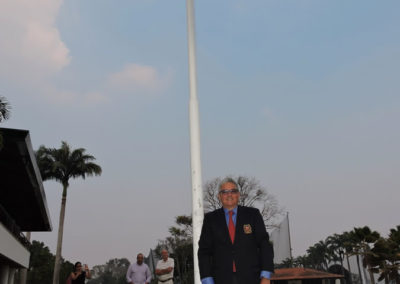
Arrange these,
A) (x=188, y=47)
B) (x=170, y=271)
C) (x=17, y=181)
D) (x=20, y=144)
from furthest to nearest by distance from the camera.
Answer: (x=17, y=181) → (x=20, y=144) → (x=170, y=271) → (x=188, y=47)

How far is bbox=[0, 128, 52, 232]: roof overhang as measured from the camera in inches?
740

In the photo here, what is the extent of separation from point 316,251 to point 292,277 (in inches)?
3690

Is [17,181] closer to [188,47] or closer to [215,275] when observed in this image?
[188,47]

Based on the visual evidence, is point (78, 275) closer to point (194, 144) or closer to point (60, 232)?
point (194, 144)

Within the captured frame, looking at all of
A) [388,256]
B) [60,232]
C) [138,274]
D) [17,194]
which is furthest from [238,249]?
[388,256]

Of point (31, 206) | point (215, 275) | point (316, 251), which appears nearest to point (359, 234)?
point (31, 206)

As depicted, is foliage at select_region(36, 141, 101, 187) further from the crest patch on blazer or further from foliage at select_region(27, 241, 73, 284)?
the crest patch on blazer

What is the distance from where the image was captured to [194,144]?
847 centimetres

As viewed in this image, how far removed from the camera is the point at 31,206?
111 ft

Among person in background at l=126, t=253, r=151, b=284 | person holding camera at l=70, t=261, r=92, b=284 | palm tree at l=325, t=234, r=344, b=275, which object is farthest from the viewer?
palm tree at l=325, t=234, r=344, b=275

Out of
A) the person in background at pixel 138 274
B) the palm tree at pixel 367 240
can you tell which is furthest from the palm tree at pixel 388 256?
the person in background at pixel 138 274

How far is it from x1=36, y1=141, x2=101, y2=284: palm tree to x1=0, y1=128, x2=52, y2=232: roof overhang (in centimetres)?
682

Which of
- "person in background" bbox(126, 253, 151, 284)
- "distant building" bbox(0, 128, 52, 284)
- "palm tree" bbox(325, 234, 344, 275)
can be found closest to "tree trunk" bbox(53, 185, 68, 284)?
"distant building" bbox(0, 128, 52, 284)

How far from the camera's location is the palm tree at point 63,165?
156 feet
